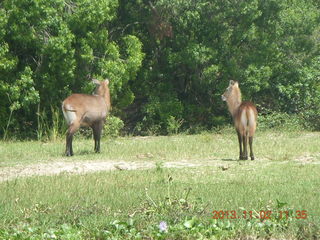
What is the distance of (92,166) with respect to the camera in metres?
11.9

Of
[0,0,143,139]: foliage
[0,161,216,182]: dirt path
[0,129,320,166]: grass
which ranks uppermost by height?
[0,0,143,139]: foliage

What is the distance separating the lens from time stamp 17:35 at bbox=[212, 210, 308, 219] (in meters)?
7.05

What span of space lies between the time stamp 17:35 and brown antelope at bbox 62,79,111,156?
6.75m

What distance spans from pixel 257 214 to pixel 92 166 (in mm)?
5163

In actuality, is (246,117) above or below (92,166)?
above

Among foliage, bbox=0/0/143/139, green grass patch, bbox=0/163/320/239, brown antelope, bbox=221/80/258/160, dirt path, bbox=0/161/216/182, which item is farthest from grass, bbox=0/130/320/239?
foliage, bbox=0/0/143/139

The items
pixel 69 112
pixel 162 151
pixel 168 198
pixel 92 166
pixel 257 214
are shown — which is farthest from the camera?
pixel 162 151

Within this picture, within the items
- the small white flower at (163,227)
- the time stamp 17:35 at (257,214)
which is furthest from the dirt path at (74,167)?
the small white flower at (163,227)

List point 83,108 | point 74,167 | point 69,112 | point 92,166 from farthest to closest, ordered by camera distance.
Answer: point 83,108 < point 69,112 < point 92,166 < point 74,167

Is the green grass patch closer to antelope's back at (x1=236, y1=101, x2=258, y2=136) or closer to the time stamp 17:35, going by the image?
the time stamp 17:35

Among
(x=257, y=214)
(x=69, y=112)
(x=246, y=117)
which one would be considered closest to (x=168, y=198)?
(x=257, y=214)

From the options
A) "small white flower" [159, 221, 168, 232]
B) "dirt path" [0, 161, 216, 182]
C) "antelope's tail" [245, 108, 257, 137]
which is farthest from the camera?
"antelope's tail" [245, 108, 257, 137]

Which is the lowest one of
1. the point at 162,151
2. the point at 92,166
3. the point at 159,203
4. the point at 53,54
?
the point at 159,203

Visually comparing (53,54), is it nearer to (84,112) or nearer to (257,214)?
(84,112)
